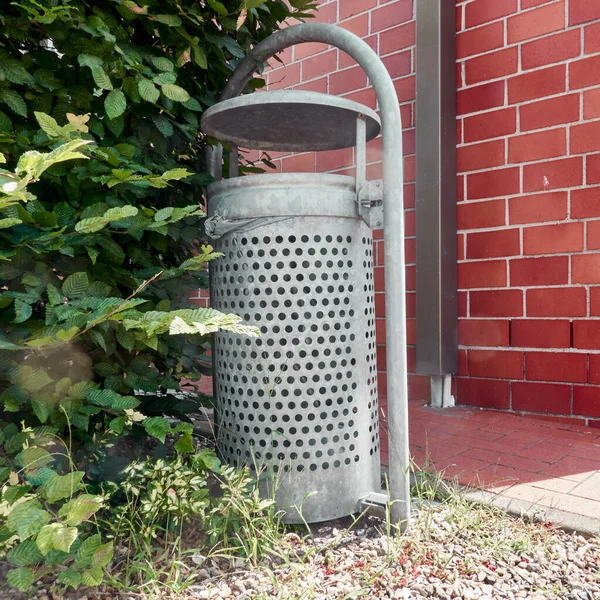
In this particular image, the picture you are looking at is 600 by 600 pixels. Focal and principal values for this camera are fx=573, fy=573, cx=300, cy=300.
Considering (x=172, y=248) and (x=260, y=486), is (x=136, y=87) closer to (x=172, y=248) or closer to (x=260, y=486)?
(x=172, y=248)

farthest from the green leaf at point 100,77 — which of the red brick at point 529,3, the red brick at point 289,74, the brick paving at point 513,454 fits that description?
the red brick at point 289,74

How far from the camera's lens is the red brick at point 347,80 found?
373 centimetres

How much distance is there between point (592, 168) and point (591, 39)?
0.62m

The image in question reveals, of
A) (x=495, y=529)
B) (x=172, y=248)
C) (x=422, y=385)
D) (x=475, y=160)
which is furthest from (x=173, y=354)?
(x=475, y=160)

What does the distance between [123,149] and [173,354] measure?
714mm

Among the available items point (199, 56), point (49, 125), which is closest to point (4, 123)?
point (49, 125)

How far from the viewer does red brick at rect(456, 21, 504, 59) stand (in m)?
3.08

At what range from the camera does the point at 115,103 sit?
152cm

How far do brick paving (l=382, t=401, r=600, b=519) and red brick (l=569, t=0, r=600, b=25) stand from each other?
1977 millimetres

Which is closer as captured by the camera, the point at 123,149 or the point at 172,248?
the point at 123,149

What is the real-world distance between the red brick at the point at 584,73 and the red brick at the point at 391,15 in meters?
1.08

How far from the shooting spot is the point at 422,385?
3.36 meters

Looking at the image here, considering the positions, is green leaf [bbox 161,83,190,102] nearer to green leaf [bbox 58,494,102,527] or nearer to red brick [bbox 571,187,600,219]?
green leaf [bbox 58,494,102,527]

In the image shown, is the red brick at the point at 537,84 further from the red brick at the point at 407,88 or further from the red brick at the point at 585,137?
the red brick at the point at 407,88
